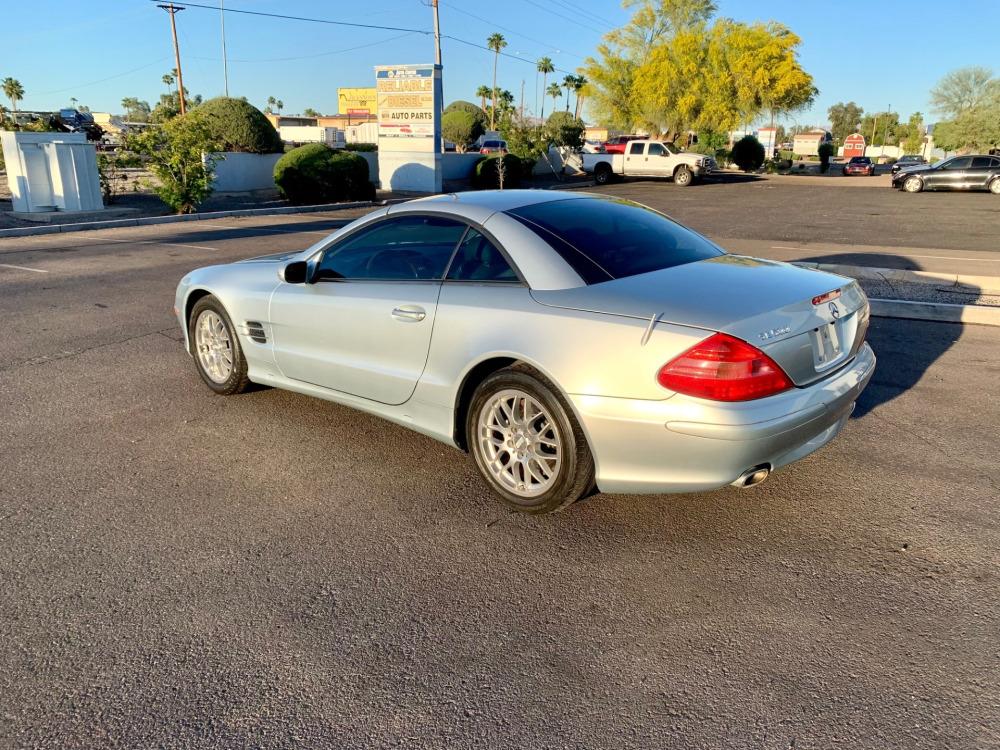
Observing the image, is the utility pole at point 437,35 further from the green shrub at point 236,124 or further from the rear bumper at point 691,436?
the rear bumper at point 691,436

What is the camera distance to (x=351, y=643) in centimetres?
281

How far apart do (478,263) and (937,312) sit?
5.86m

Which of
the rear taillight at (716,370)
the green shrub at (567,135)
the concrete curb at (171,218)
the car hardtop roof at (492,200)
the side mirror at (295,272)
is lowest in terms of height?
the concrete curb at (171,218)

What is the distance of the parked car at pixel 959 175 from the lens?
102 ft

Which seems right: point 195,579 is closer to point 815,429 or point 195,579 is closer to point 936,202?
point 815,429

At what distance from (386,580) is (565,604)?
2.48 feet

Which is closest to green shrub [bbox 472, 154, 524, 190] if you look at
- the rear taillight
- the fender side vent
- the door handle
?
the fender side vent

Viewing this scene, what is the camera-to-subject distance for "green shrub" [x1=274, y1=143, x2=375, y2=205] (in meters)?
22.2

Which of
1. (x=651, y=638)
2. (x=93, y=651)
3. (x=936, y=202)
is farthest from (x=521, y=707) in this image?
(x=936, y=202)

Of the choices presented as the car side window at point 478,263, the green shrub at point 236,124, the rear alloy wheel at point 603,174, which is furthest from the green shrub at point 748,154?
the car side window at point 478,263

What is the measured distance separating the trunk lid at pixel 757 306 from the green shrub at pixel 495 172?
26.4 metres

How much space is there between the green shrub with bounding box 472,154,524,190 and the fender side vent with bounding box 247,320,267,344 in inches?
998

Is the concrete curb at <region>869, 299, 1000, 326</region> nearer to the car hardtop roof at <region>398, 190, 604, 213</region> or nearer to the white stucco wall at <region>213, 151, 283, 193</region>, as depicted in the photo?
the car hardtop roof at <region>398, 190, 604, 213</region>

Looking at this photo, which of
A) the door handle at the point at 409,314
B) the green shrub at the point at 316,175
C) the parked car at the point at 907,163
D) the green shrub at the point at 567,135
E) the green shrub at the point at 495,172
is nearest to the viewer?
the door handle at the point at 409,314
